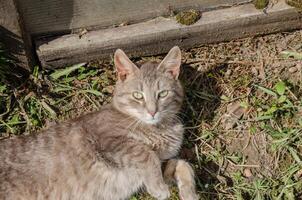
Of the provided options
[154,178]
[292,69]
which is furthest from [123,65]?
[292,69]

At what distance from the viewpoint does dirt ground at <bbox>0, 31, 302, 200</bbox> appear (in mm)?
4555

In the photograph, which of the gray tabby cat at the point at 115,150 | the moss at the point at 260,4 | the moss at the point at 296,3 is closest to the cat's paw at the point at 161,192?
the gray tabby cat at the point at 115,150

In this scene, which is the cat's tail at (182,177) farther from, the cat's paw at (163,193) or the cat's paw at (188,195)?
the cat's paw at (163,193)

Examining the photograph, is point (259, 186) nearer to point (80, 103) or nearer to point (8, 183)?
point (80, 103)

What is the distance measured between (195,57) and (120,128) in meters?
1.01

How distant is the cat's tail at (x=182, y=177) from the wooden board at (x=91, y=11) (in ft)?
3.88

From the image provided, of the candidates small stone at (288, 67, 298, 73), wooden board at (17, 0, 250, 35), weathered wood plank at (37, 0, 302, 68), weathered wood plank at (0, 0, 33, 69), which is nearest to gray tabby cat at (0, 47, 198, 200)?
weathered wood plank at (37, 0, 302, 68)

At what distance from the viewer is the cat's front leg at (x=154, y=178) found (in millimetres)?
4160

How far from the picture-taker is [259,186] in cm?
446

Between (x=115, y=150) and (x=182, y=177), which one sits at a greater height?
(x=115, y=150)

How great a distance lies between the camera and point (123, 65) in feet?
14.1

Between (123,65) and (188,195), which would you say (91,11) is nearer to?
(123,65)

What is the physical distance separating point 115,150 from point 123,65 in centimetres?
63

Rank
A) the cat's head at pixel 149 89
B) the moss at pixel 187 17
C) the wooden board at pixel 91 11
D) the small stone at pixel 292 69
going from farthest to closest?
the small stone at pixel 292 69 → the moss at pixel 187 17 → the wooden board at pixel 91 11 → the cat's head at pixel 149 89
